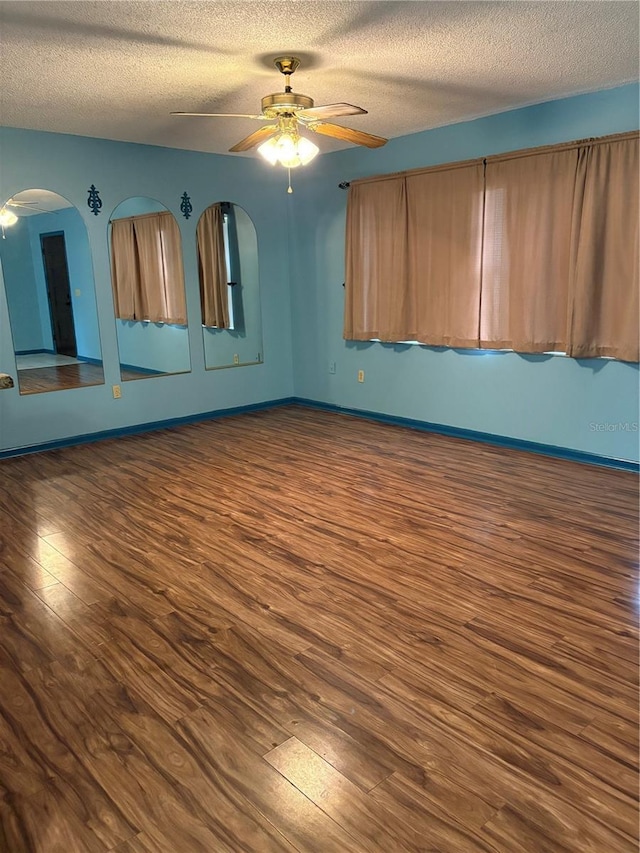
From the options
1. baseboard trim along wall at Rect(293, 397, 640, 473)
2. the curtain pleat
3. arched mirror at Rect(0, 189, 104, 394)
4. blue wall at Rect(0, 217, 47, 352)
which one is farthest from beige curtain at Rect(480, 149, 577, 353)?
blue wall at Rect(0, 217, 47, 352)

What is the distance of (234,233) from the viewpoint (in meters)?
5.97

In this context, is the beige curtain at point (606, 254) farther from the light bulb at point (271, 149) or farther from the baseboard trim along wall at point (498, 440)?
the light bulb at point (271, 149)

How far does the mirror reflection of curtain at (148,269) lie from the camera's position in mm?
5219

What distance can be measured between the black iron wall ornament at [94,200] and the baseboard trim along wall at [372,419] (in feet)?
6.12

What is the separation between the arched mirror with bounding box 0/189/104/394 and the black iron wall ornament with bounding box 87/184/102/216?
0.45 ft

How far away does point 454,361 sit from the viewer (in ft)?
16.5

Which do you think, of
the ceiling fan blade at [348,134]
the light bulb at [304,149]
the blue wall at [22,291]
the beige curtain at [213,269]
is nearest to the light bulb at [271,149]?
the light bulb at [304,149]

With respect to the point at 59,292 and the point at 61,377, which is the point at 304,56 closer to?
the point at 59,292

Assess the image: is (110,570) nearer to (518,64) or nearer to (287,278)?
(518,64)

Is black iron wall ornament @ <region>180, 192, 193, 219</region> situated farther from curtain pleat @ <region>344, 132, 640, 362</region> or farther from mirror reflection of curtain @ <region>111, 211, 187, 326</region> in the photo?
curtain pleat @ <region>344, 132, 640, 362</region>

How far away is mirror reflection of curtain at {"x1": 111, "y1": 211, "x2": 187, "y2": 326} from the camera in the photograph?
5.22 meters

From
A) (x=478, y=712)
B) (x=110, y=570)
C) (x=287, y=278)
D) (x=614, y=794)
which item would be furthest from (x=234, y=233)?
(x=614, y=794)
